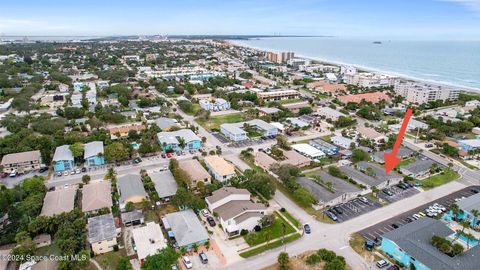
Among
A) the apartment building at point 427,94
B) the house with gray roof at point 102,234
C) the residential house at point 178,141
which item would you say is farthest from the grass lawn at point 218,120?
the apartment building at point 427,94

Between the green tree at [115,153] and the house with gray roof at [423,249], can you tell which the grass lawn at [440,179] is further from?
the green tree at [115,153]

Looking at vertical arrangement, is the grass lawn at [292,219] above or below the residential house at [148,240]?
below

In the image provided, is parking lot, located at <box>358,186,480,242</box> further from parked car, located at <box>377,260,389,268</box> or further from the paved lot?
parked car, located at <box>377,260,389,268</box>

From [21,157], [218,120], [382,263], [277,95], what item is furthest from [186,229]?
[277,95]

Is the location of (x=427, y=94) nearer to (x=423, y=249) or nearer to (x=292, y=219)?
(x=292, y=219)

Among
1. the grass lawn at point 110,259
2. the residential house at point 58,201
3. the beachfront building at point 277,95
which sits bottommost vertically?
the grass lawn at point 110,259

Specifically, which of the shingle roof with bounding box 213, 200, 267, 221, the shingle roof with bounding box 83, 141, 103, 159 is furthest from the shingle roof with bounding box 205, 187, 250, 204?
the shingle roof with bounding box 83, 141, 103, 159
